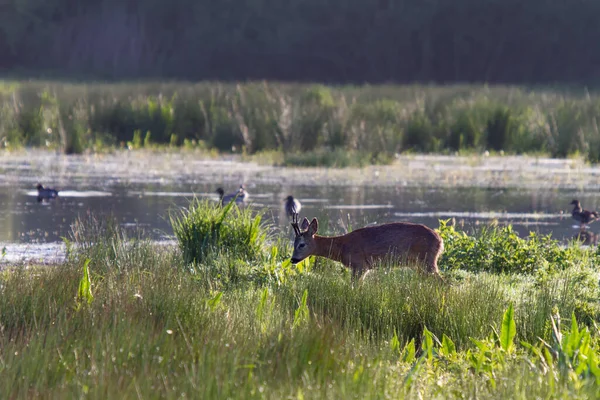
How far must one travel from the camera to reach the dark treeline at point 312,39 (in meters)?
71.6

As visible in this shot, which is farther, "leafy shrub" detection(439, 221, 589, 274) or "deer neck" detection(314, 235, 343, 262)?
"leafy shrub" detection(439, 221, 589, 274)

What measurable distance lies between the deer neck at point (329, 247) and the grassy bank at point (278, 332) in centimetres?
14

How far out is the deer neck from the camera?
10812mm

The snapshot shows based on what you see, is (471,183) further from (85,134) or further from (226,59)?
(226,59)

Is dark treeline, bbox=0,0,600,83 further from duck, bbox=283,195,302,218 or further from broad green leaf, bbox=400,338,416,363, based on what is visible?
broad green leaf, bbox=400,338,416,363

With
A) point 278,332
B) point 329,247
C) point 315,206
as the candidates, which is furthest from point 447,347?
point 315,206

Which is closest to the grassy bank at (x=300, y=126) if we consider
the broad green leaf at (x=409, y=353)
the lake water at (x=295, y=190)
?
the lake water at (x=295, y=190)

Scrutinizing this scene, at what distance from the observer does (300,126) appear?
2762 centimetres

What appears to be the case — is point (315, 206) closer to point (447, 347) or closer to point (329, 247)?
point (329, 247)

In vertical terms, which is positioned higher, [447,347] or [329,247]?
[329,247]

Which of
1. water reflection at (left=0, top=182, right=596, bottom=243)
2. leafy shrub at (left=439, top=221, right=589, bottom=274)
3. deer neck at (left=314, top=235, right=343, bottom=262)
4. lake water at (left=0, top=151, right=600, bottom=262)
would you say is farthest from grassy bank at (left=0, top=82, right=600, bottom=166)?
deer neck at (left=314, top=235, right=343, bottom=262)

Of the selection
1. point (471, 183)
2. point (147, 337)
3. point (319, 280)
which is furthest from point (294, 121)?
point (147, 337)

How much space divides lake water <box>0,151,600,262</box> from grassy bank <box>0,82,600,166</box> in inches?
32.5

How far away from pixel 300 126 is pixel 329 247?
16.9 m
